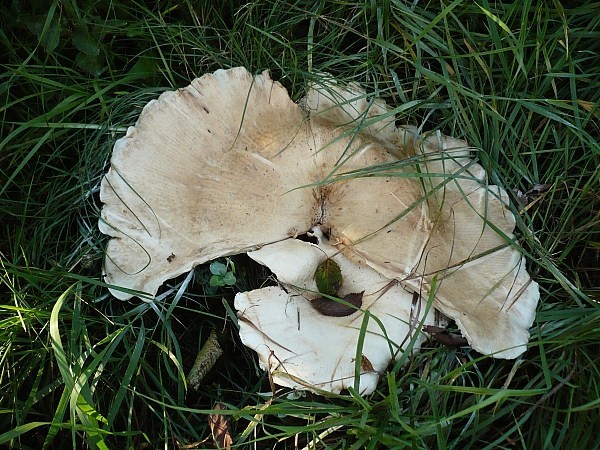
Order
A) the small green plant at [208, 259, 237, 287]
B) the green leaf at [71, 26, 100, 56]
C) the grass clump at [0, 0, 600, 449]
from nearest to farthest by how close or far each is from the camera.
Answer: the grass clump at [0, 0, 600, 449]
the small green plant at [208, 259, 237, 287]
the green leaf at [71, 26, 100, 56]

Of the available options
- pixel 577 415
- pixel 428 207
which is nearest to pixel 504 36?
pixel 428 207

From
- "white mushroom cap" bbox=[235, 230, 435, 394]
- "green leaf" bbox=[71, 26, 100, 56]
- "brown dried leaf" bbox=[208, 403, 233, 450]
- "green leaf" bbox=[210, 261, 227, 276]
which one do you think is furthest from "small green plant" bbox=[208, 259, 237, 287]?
"green leaf" bbox=[71, 26, 100, 56]

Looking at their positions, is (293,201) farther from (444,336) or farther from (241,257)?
(444,336)

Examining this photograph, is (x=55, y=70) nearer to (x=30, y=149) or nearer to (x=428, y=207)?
(x=30, y=149)

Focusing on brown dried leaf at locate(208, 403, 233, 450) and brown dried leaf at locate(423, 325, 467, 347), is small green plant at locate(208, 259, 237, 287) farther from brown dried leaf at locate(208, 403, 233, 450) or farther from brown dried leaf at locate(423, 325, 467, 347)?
brown dried leaf at locate(423, 325, 467, 347)

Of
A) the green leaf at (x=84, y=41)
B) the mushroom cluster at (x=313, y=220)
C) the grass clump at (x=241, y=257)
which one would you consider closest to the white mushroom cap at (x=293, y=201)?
the mushroom cluster at (x=313, y=220)

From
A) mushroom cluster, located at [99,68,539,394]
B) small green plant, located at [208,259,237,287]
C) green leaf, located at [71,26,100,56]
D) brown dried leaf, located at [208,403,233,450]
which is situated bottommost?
brown dried leaf, located at [208,403,233,450]

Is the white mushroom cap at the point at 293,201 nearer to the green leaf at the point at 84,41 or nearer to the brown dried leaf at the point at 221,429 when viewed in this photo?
the green leaf at the point at 84,41
